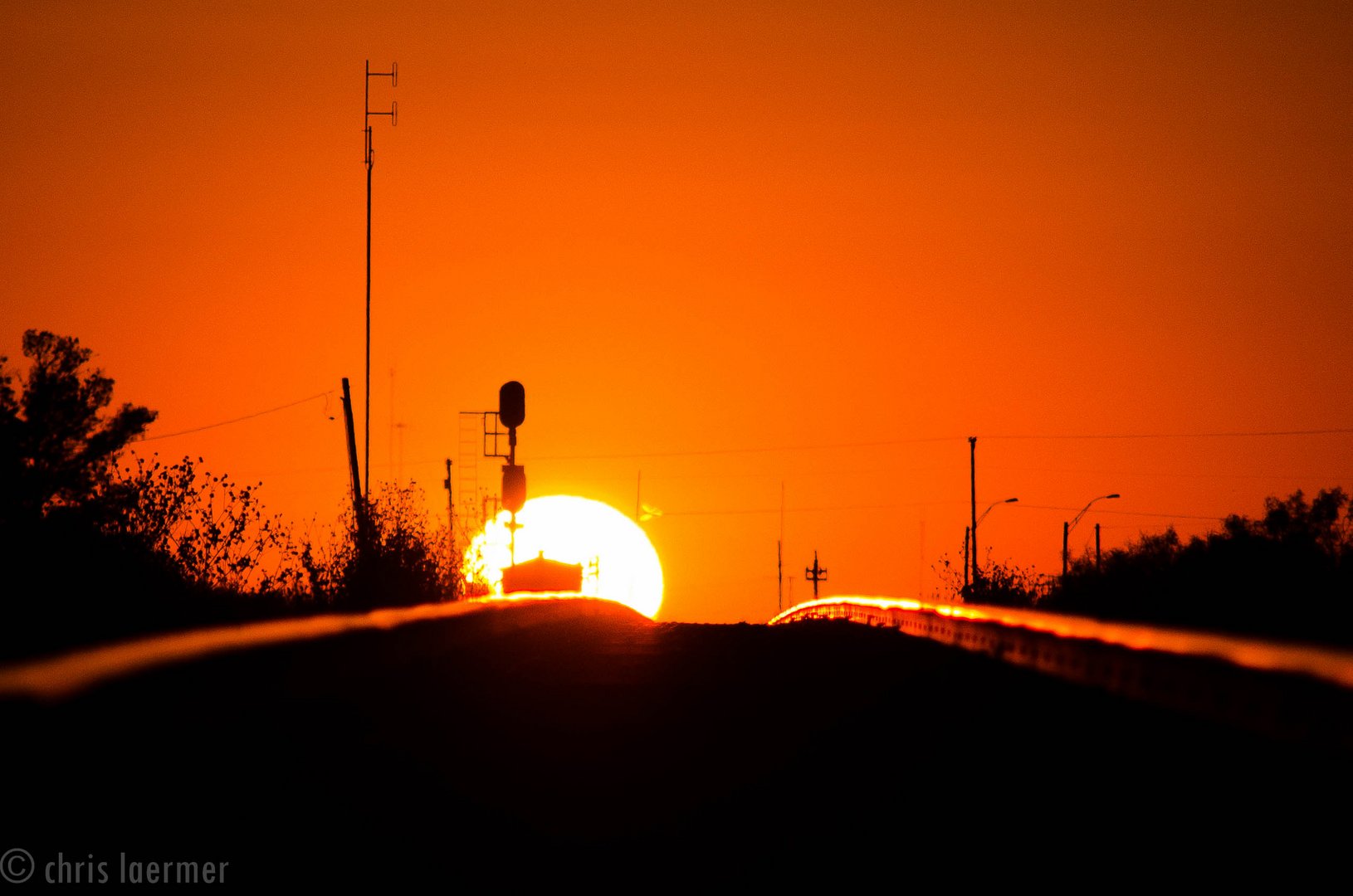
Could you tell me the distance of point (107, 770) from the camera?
21.7 feet

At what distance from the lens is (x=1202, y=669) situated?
941 cm

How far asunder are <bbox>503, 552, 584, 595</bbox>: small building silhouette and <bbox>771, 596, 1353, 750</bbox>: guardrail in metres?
44.5

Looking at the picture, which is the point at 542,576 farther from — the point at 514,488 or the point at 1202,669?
the point at 1202,669

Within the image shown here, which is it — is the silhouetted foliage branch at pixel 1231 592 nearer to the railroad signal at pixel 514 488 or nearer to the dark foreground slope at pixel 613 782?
the dark foreground slope at pixel 613 782

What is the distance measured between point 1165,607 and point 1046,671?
25.5 metres

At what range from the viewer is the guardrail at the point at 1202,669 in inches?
294

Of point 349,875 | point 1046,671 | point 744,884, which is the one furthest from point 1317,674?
point 1046,671

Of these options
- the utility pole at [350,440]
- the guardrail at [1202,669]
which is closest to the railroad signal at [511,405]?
the utility pole at [350,440]

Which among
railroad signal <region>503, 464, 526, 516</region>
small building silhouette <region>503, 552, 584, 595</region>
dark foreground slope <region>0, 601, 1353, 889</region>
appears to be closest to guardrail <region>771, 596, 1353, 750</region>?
dark foreground slope <region>0, 601, 1353, 889</region>

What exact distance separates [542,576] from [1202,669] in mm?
54763

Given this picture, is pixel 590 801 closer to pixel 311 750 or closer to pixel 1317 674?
pixel 311 750

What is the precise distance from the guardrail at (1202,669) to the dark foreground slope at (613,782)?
17 cm

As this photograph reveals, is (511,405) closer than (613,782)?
No

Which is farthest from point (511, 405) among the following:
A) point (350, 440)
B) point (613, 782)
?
point (613, 782)
